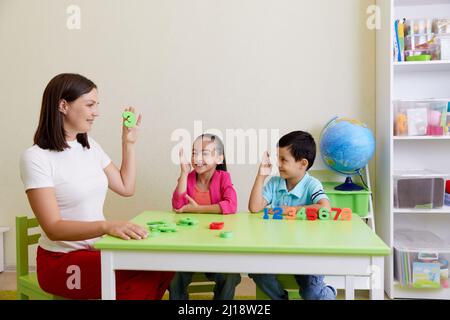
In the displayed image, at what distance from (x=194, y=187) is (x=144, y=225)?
1.73ft

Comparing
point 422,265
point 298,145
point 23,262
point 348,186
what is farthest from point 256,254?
point 422,265

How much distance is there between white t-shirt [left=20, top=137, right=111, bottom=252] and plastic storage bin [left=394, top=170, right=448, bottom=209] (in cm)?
179

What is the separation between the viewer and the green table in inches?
58.2

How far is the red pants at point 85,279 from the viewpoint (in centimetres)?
173

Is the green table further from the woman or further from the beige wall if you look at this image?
the beige wall

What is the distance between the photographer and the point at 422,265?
2.83 metres

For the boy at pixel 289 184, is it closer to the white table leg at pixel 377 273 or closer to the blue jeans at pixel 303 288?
the blue jeans at pixel 303 288

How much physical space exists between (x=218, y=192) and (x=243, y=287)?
1.11 meters

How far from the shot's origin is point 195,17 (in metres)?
3.30

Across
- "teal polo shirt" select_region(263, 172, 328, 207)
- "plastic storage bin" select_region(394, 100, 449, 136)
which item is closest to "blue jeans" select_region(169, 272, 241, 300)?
"teal polo shirt" select_region(263, 172, 328, 207)

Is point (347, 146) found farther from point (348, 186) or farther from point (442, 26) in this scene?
point (442, 26)

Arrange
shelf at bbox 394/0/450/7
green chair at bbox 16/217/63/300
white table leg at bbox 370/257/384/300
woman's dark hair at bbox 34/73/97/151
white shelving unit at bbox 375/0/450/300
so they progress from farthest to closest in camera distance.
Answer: shelf at bbox 394/0/450/7, white shelving unit at bbox 375/0/450/300, green chair at bbox 16/217/63/300, woman's dark hair at bbox 34/73/97/151, white table leg at bbox 370/257/384/300
